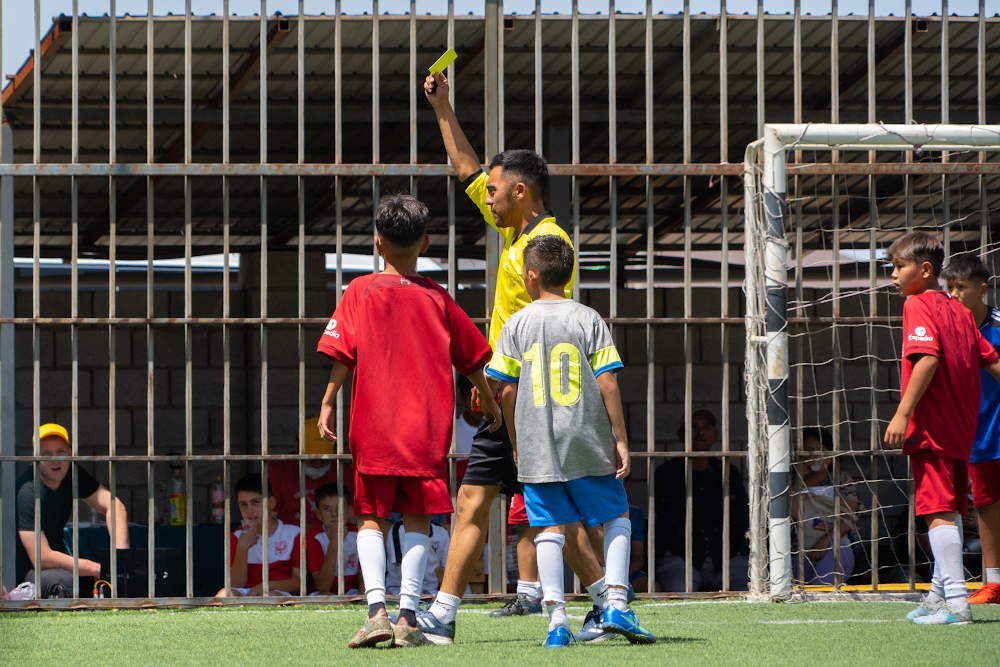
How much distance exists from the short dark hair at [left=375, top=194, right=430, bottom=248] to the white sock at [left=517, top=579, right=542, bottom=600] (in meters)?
1.70

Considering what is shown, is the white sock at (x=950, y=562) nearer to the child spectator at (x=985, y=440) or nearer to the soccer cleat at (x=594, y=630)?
the child spectator at (x=985, y=440)

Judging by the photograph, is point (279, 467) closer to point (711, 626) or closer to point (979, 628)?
point (711, 626)

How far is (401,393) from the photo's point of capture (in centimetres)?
383

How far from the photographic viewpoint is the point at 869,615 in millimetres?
4578

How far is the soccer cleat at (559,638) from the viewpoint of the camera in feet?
11.7

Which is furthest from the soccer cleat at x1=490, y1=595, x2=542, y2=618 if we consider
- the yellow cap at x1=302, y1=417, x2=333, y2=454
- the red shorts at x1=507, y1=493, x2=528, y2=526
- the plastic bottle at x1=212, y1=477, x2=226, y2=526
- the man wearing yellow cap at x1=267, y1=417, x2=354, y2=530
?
the plastic bottle at x1=212, y1=477, x2=226, y2=526

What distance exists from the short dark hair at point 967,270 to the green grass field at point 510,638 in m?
1.48

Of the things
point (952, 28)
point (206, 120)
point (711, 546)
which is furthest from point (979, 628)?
point (206, 120)

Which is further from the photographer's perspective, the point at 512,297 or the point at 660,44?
the point at 660,44

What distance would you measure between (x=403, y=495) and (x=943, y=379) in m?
2.25

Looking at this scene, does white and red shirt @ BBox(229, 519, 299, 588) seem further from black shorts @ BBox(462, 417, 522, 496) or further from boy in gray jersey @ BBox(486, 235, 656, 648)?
boy in gray jersey @ BBox(486, 235, 656, 648)

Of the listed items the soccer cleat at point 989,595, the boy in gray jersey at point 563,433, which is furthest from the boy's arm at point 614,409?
the soccer cleat at point 989,595

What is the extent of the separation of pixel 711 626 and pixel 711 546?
3.15 meters

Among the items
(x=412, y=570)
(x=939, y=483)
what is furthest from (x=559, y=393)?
(x=939, y=483)
